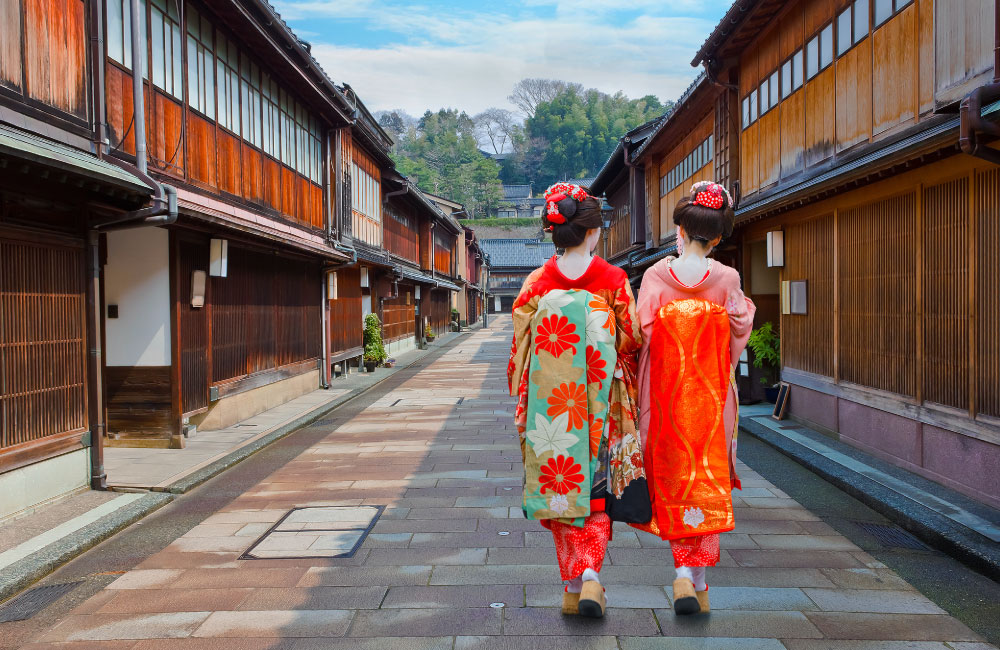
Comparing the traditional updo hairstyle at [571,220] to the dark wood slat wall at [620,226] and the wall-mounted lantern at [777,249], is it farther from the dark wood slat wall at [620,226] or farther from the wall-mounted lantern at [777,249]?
the dark wood slat wall at [620,226]

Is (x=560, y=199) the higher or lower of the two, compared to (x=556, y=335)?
higher

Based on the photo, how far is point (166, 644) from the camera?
4.12 metres

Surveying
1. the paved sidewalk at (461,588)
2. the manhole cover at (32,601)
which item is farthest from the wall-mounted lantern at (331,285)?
the manhole cover at (32,601)

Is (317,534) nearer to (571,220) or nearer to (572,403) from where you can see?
(572,403)

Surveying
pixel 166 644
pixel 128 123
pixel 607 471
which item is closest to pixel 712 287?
pixel 607 471

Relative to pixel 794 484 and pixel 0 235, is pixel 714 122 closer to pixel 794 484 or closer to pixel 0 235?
pixel 794 484

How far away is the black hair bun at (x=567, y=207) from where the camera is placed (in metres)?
4.32

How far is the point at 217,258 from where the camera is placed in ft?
35.5

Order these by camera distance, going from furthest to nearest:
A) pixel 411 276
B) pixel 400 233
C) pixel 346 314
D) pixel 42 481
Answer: pixel 400 233 → pixel 411 276 → pixel 346 314 → pixel 42 481

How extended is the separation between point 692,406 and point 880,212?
5820mm

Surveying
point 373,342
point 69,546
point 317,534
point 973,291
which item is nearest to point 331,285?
point 373,342

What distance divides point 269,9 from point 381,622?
10525 mm

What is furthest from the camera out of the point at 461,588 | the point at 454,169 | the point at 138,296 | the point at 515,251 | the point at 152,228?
the point at 454,169

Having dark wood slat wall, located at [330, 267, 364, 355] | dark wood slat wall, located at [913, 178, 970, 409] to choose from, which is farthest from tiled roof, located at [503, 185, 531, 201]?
dark wood slat wall, located at [913, 178, 970, 409]
